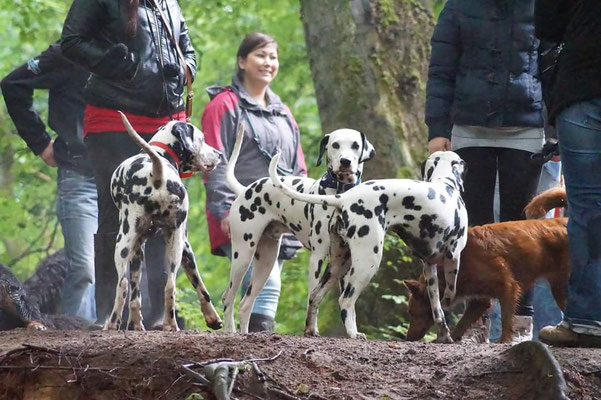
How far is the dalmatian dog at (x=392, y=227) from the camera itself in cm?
722

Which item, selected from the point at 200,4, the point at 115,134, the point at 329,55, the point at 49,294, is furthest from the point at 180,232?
the point at 200,4

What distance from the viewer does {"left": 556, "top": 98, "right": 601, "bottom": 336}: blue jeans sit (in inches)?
246

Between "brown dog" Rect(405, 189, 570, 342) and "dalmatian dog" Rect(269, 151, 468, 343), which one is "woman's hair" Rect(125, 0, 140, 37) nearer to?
"dalmatian dog" Rect(269, 151, 468, 343)

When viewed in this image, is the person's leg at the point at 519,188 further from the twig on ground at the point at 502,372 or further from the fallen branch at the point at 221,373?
the fallen branch at the point at 221,373

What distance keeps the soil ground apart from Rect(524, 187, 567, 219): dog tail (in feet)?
7.32

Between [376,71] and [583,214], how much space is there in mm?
5925

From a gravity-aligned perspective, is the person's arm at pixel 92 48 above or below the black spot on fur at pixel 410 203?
above

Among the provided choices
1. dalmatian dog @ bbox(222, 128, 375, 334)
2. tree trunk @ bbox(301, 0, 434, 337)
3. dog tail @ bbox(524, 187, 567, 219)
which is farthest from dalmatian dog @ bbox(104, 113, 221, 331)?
tree trunk @ bbox(301, 0, 434, 337)

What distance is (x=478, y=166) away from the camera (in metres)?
8.16

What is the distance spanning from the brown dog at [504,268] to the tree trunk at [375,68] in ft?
12.1

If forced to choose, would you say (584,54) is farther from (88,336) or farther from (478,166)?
(88,336)

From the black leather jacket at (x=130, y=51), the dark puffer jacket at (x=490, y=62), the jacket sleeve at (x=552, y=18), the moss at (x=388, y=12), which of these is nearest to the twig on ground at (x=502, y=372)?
the jacket sleeve at (x=552, y=18)

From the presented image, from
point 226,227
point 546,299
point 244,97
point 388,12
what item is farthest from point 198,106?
point 546,299

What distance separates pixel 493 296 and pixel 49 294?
5.11m
